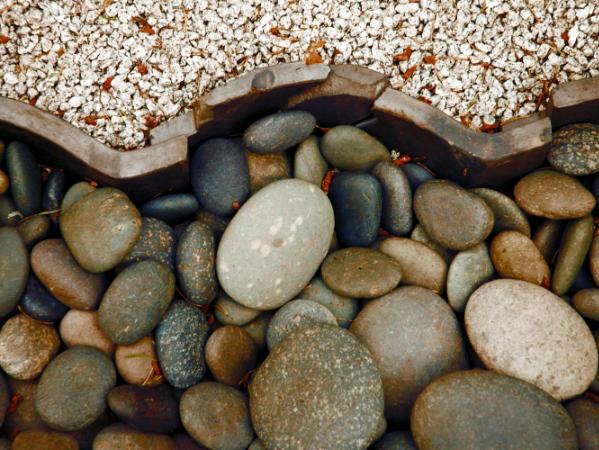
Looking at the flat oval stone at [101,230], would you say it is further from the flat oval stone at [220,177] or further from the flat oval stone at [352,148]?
the flat oval stone at [352,148]

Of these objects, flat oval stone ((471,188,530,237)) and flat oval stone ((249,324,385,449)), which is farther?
flat oval stone ((471,188,530,237))

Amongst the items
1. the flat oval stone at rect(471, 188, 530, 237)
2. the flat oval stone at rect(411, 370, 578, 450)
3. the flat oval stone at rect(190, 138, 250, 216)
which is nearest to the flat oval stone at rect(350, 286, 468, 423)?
the flat oval stone at rect(411, 370, 578, 450)

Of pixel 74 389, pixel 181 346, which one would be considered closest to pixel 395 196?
pixel 181 346

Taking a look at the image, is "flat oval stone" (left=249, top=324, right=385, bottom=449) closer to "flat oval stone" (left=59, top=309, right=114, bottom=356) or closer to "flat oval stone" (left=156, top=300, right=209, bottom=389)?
"flat oval stone" (left=156, top=300, right=209, bottom=389)

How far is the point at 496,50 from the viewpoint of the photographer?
241cm

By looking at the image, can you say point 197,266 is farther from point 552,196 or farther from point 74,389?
point 552,196

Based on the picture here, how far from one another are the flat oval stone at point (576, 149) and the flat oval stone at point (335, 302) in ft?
3.57

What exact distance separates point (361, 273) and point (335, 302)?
0.18 meters

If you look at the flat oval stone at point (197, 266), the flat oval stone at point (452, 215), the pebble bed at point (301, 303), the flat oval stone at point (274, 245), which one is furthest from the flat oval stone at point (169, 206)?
the flat oval stone at point (452, 215)

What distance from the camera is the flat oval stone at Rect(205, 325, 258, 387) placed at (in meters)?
2.12

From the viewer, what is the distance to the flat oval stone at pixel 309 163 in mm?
2391

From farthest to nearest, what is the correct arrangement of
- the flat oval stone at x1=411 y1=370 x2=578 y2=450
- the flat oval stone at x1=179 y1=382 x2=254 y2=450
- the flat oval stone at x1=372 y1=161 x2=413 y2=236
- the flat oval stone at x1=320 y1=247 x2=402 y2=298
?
1. the flat oval stone at x1=372 y1=161 x2=413 y2=236
2. the flat oval stone at x1=320 y1=247 x2=402 y2=298
3. the flat oval stone at x1=179 y1=382 x2=254 y2=450
4. the flat oval stone at x1=411 y1=370 x2=578 y2=450

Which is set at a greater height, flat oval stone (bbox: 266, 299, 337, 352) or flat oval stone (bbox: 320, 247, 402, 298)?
flat oval stone (bbox: 320, 247, 402, 298)

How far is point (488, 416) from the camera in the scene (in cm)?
191
